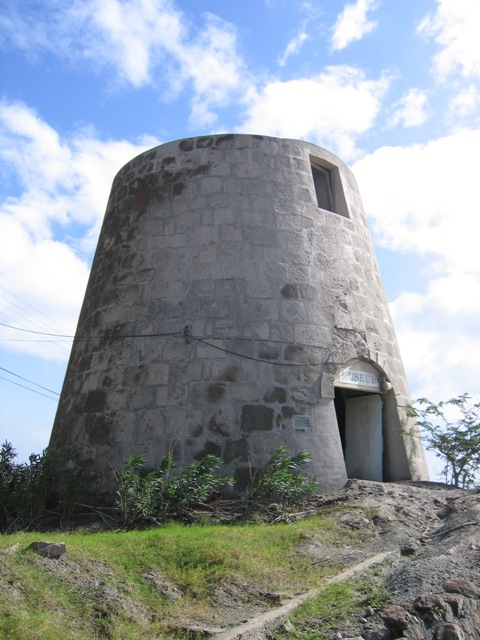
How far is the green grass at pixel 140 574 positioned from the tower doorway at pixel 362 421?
3069 mm

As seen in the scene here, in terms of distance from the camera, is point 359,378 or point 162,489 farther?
point 359,378

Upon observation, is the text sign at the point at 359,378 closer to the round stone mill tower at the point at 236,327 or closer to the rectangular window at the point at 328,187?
the round stone mill tower at the point at 236,327

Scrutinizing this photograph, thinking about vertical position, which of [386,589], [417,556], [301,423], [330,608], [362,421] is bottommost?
[330,608]

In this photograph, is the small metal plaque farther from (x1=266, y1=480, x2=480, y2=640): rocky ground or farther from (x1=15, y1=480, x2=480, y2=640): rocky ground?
(x1=15, y1=480, x2=480, y2=640): rocky ground

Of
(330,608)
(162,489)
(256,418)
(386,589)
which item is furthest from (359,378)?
(330,608)

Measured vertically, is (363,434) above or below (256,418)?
above

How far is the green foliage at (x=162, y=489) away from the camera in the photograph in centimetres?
746

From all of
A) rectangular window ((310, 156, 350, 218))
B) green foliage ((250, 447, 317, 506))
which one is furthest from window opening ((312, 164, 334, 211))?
green foliage ((250, 447, 317, 506))

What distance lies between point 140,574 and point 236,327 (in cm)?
427

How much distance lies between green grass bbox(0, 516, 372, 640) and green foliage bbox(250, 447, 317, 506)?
828 millimetres

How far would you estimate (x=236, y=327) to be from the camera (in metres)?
9.24

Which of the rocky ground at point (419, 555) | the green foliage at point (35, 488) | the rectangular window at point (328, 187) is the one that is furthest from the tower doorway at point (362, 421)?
the green foliage at point (35, 488)

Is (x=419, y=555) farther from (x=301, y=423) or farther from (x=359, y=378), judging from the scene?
(x=359, y=378)

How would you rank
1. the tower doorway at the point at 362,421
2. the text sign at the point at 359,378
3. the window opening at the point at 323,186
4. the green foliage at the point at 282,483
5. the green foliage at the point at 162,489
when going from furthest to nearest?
the window opening at the point at 323,186 < the tower doorway at the point at 362,421 < the text sign at the point at 359,378 < the green foliage at the point at 282,483 < the green foliage at the point at 162,489
